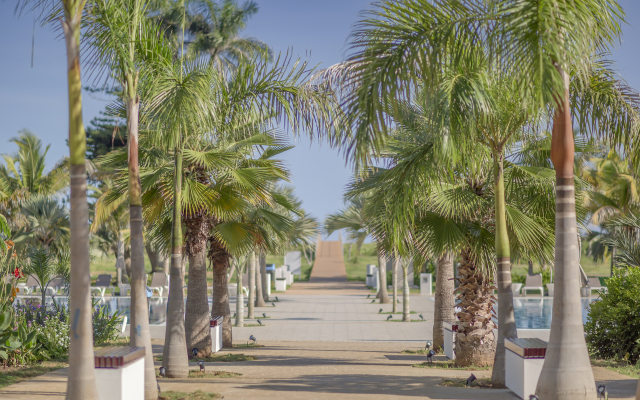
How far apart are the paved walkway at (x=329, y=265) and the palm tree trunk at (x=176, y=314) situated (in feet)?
116

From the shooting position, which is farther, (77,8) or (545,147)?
(545,147)

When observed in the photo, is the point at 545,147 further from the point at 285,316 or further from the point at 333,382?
the point at 285,316

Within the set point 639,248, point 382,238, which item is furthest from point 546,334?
point 382,238

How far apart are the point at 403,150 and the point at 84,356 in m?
5.36

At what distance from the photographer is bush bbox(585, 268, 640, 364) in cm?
1046

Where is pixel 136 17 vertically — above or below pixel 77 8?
above

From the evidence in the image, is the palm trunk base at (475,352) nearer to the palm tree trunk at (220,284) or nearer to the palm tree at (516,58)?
the palm tree at (516,58)

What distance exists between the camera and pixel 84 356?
5254 mm

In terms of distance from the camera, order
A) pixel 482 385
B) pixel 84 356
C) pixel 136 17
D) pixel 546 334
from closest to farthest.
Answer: pixel 84 356 < pixel 136 17 < pixel 482 385 < pixel 546 334

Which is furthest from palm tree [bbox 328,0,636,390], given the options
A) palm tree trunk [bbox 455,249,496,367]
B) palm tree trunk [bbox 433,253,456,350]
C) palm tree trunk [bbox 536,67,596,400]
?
palm tree trunk [bbox 433,253,456,350]

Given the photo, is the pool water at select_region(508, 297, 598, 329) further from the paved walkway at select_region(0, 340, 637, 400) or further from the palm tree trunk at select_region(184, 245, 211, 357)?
the palm tree trunk at select_region(184, 245, 211, 357)

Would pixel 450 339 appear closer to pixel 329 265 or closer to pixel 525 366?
pixel 525 366

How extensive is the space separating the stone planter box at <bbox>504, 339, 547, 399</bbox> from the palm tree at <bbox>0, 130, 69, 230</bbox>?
25.4 meters

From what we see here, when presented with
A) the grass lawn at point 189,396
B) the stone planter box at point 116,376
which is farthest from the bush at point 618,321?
the stone planter box at point 116,376
